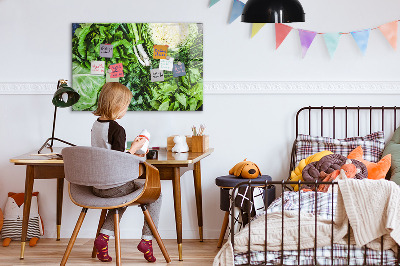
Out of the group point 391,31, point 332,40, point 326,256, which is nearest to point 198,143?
point 332,40

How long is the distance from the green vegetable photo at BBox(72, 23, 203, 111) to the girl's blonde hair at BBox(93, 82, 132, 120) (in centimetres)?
88

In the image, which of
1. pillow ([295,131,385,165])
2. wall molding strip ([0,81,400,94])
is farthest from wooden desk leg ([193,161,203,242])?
pillow ([295,131,385,165])

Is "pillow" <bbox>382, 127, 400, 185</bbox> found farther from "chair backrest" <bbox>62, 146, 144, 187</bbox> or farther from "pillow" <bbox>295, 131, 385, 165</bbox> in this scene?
"chair backrest" <bbox>62, 146, 144, 187</bbox>

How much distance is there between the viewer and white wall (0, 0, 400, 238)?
4.36 meters

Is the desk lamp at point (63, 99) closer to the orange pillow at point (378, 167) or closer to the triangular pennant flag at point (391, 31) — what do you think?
the orange pillow at point (378, 167)

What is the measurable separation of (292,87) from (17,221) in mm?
2176

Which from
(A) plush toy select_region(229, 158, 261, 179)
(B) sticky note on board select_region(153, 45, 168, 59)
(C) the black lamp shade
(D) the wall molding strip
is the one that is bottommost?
(A) plush toy select_region(229, 158, 261, 179)

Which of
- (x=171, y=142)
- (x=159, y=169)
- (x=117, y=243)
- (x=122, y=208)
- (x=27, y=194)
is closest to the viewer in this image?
(x=117, y=243)

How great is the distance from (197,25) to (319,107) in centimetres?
105

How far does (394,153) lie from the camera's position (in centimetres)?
402

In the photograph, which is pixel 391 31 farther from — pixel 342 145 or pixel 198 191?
pixel 198 191

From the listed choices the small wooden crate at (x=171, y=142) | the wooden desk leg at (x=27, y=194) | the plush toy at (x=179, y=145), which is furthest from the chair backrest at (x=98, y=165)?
the small wooden crate at (x=171, y=142)

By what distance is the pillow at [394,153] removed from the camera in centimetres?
384

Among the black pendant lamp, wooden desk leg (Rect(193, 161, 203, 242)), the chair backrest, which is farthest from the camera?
wooden desk leg (Rect(193, 161, 203, 242))
